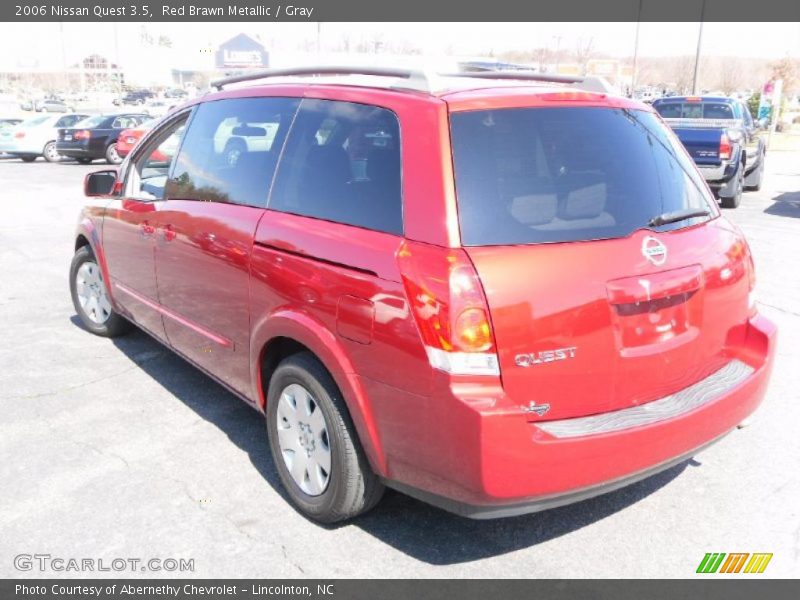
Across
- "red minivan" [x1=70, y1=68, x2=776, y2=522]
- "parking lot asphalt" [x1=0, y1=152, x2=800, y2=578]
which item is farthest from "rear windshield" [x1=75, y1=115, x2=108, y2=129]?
"red minivan" [x1=70, y1=68, x2=776, y2=522]

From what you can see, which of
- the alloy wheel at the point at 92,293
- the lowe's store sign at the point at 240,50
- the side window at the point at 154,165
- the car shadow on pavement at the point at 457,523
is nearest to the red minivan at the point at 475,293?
the car shadow on pavement at the point at 457,523

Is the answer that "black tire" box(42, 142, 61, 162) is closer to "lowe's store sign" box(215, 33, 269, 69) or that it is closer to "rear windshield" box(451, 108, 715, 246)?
"rear windshield" box(451, 108, 715, 246)

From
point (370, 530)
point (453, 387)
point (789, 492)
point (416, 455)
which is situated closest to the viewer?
point (453, 387)

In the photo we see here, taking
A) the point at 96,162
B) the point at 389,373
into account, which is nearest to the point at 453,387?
the point at 389,373

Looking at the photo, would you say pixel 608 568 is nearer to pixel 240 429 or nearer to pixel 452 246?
pixel 452 246

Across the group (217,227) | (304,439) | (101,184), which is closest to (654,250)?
(304,439)

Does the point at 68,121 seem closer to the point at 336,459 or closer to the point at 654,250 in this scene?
the point at 336,459

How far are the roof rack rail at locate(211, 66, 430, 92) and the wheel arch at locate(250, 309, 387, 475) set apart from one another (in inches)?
42.4

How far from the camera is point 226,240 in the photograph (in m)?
3.73

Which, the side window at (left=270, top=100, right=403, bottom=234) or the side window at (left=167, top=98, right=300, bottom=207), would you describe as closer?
the side window at (left=270, top=100, right=403, bottom=234)

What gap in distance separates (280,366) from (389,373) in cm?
81

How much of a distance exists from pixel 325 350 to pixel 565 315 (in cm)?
97

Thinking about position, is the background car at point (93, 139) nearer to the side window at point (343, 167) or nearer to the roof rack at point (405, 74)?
the roof rack at point (405, 74)

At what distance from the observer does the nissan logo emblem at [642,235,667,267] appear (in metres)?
2.89
